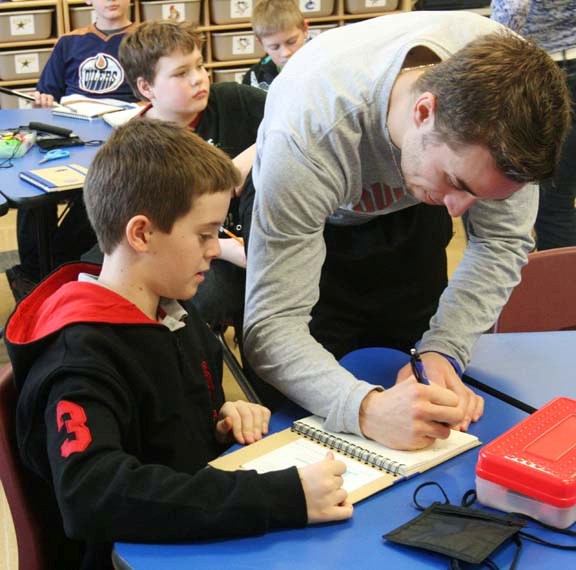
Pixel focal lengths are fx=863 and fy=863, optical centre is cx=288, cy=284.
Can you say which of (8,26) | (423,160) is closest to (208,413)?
(423,160)

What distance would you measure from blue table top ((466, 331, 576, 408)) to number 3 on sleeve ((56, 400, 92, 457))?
2.25 feet

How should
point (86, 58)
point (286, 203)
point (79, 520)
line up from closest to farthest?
1. point (79, 520)
2. point (286, 203)
3. point (86, 58)

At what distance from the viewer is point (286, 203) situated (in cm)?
130

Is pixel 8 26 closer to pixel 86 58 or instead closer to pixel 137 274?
pixel 86 58

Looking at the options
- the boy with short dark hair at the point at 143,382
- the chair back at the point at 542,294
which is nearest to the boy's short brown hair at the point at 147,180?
the boy with short dark hair at the point at 143,382

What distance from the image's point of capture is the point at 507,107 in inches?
43.6

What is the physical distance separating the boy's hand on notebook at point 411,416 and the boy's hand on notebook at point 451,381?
5 centimetres

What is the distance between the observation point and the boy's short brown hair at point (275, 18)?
3.72 meters

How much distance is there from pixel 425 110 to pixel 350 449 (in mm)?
478

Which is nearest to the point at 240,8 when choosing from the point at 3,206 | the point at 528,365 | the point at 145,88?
the point at 145,88

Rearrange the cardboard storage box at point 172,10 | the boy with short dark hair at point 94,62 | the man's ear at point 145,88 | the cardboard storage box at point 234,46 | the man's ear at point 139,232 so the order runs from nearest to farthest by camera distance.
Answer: the man's ear at point 139,232, the man's ear at point 145,88, the boy with short dark hair at point 94,62, the cardboard storage box at point 172,10, the cardboard storage box at point 234,46

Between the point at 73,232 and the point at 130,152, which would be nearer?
the point at 130,152

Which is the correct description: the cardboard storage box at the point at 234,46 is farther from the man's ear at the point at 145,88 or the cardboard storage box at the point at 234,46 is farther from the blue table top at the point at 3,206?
the blue table top at the point at 3,206

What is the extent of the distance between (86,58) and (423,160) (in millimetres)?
3332
